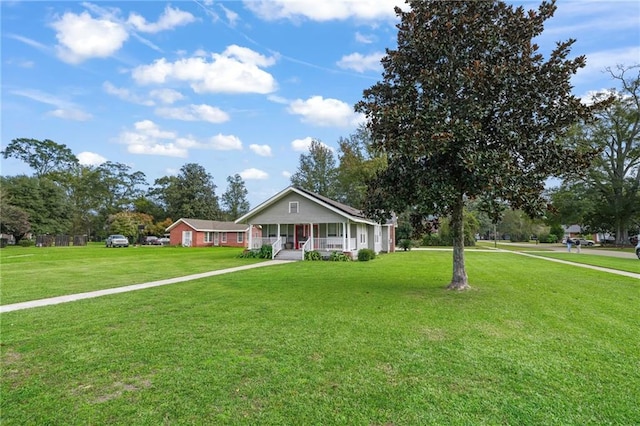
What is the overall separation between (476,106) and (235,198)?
68063mm

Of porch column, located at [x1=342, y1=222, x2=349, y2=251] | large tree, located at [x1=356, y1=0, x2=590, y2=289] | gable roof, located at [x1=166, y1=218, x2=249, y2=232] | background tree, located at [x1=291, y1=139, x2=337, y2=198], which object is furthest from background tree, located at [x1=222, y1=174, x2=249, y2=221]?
large tree, located at [x1=356, y1=0, x2=590, y2=289]

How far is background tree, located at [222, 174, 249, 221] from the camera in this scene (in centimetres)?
7181

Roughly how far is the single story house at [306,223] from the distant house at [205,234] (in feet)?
62.0

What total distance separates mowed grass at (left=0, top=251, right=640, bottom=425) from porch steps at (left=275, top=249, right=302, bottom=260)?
13.6 metres

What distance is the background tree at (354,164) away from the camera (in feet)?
133

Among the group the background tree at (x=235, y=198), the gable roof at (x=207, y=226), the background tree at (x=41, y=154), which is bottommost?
the gable roof at (x=207, y=226)

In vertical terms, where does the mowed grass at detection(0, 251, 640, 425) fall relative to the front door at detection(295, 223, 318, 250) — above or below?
below

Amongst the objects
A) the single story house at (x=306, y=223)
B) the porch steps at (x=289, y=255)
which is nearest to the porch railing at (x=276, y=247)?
the single story house at (x=306, y=223)

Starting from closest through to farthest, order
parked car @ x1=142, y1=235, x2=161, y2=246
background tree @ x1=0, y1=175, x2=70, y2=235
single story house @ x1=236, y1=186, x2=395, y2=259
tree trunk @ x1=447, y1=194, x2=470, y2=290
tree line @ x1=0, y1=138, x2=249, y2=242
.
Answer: tree trunk @ x1=447, y1=194, x2=470, y2=290
single story house @ x1=236, y1=186, x2=395, y2=259
background tree @ x1=0, y1=175, x2=70, y2=235
parked car @ x1=142, y1=235, x2=161, y2=246
tree line @ x1=0, y1=138, x2=249, y2=242

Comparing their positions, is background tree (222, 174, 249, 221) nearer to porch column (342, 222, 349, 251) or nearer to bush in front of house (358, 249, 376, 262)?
porch column (342, 222, 349, 251)

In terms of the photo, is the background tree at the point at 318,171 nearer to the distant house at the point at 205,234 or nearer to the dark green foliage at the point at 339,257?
the distant house at the point at 205,234

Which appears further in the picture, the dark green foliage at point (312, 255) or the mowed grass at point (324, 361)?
the dark green foliage at point (312, 255)

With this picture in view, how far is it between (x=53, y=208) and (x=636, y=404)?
59.0 meters

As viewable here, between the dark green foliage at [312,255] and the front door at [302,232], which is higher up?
the front door at [302,232]
